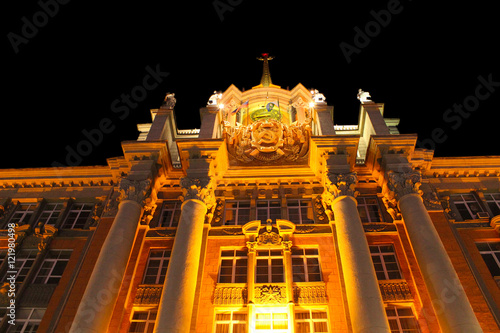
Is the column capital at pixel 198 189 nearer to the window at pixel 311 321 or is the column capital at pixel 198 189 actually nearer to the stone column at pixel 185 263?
the stone column at pixel 185 263

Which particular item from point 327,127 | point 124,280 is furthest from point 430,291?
point 124,280

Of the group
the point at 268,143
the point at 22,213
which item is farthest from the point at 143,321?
the point at 268,143

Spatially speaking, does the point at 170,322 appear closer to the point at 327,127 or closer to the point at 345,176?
the point at 345,176

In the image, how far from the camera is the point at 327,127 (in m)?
27.1

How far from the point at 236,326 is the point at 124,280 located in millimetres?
6609

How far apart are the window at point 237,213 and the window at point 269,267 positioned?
120 inches

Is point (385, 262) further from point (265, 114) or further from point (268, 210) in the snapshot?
point (265, 114)

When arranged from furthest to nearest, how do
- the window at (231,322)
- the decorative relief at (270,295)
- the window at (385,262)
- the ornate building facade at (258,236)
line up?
the window at (385,262) → the decorative relief at (270,295) → the window at (231,322) → the ornate building facade at (258,236)

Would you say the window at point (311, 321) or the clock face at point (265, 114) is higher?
the clock face at point (265, 114)

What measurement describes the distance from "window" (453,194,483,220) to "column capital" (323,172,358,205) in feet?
25.3

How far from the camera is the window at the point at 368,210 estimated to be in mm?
24219

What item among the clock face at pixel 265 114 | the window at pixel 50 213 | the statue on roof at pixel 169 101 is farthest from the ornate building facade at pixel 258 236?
the clock face at pixel 265 114

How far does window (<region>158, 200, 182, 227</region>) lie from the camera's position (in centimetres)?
2458

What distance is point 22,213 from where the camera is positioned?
26.4 metres
